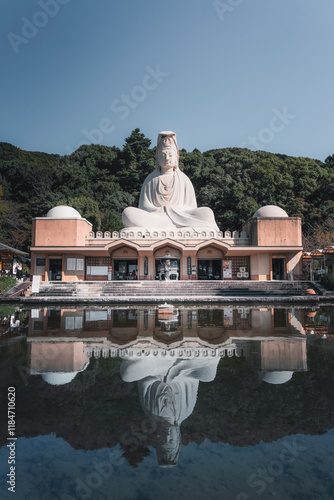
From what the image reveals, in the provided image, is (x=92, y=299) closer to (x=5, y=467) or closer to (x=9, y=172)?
(x=5, y=467)

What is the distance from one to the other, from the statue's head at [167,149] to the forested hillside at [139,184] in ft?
28.1

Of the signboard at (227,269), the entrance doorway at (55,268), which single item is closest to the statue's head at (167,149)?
the signboard at (227,269)

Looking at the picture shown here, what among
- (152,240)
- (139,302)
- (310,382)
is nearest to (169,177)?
(152,240)

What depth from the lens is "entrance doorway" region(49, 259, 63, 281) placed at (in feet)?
69.6

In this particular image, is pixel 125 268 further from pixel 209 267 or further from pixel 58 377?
pixel 58 377

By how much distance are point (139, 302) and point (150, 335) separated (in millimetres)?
7429

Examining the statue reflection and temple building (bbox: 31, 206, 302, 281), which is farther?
temple building (bbox: 31, 206, 302, 281)

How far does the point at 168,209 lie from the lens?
22641 millimetres

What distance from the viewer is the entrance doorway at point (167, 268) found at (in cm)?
2001

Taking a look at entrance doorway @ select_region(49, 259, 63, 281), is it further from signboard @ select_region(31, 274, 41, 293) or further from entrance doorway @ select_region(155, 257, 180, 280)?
entrance doorway @ select_region(155, 257, 180, 280)

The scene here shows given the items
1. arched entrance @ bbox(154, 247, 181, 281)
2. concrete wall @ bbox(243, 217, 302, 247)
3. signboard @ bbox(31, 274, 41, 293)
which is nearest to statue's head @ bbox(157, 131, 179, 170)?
arched entrance @ bbox(154, 247, 181, 281)

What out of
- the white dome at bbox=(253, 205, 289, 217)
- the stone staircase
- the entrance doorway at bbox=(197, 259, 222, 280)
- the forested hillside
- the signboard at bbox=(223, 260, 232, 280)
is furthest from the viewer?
the forested hillside

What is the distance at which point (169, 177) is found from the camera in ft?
76.2

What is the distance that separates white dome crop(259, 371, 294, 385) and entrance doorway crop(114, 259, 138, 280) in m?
18.1
